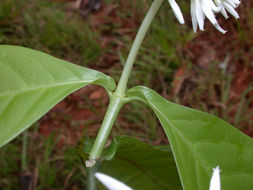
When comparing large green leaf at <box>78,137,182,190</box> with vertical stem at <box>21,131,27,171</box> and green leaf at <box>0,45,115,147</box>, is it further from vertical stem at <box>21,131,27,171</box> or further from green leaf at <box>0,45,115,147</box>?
vertical stem at <box>21,131,27,171</box>

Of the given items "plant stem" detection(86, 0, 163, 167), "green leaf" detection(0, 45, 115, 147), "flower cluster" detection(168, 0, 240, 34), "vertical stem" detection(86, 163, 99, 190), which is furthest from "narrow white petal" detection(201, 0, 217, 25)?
"vertical stem" detection(86, 163, 99, 190)

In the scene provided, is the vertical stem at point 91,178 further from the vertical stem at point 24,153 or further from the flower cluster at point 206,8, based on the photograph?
the vertical stem at point 24,153

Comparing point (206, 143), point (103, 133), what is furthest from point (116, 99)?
point (206, 143)

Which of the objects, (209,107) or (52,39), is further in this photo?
(52,39)

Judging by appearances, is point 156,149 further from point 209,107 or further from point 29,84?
point 209,107

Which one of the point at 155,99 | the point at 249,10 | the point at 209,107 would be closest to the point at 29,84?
the point at 155,99

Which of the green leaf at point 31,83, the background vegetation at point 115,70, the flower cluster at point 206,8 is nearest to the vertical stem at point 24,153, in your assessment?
the background vegetation at point 115,70

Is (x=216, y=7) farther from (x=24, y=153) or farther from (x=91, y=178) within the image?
(x=24, y=153)
